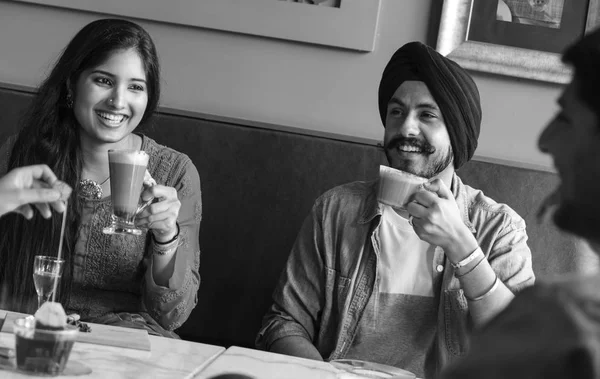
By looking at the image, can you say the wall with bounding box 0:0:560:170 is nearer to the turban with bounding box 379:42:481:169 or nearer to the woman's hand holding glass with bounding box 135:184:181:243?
the turban with bounding box 379:42:481:169

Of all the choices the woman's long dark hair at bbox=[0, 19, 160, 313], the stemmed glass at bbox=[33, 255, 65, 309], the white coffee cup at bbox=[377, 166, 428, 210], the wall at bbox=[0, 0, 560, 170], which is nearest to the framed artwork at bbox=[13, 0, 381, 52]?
the wall at bbox=[0, 0, 560, 170]

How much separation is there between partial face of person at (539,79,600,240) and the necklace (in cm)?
191

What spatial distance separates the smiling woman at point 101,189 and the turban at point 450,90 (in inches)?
28.8

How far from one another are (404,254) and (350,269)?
0.16m

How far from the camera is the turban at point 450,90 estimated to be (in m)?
2.33

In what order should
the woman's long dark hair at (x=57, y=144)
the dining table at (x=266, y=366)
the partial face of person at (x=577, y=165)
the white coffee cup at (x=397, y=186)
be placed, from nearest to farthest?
the partial face of person at (x=577, y=165) → the dining table at (x=266, y=366) → the white coffee cup at (x=397, y=186) → the woman's long dark hair at (x=57, y=144)

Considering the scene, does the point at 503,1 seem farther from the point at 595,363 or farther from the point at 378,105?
the point at 595,363

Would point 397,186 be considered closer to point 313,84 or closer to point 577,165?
point 313,84

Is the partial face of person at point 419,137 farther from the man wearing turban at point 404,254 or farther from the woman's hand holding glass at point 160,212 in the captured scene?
the woman's hand holding glass at point 160,212

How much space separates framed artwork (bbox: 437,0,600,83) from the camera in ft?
8.84

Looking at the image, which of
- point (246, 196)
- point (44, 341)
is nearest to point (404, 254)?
point (246, 196)

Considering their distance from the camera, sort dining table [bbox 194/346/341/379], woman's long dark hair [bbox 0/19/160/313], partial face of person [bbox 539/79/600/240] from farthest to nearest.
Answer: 1. woman's long dark hair [bbox 0/19/160/313]
2. dining table [bbox 194/346/341/379]
3. partial face of person [bbox 539/79/600/240]

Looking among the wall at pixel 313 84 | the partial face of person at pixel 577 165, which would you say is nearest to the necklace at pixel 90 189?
the wall at pixel 313 84

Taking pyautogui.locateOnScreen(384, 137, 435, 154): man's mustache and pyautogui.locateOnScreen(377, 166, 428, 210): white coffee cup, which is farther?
pyautogui.locateOnScreen(384, 137, 435, 154): man's mustache
